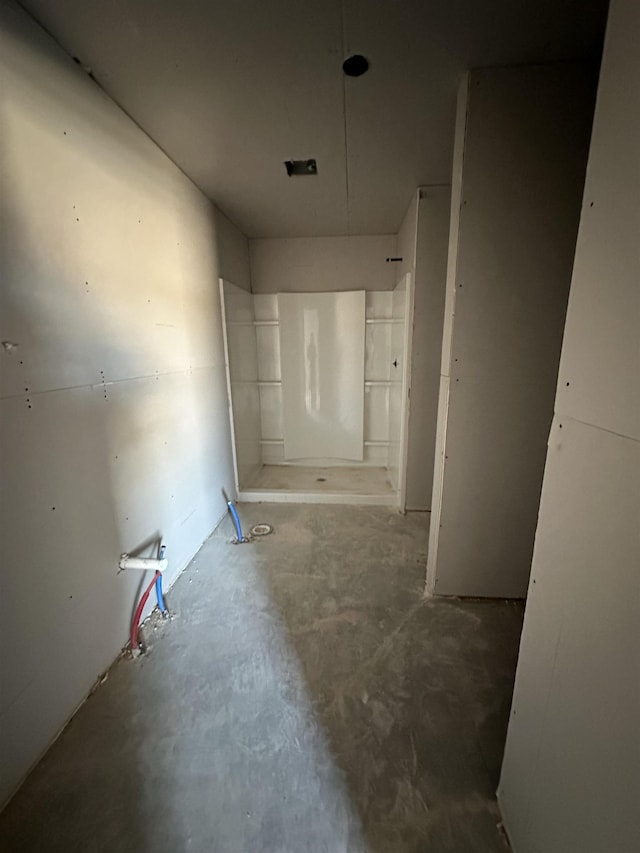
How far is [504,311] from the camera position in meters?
1.57

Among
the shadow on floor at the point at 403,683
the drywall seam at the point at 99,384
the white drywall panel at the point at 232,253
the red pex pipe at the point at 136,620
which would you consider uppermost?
the white drywall panel at the point at 232,253

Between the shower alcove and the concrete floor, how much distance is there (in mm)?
1421

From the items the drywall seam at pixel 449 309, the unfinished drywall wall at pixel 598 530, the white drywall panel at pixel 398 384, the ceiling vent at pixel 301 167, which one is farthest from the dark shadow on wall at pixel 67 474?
the white drywall panel at pixel 398 384

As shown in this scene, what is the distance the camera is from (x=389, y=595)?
1.92 metres

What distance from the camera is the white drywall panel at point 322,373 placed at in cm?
354

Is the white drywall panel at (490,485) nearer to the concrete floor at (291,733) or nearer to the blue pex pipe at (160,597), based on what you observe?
the concrete floor at (291,733)

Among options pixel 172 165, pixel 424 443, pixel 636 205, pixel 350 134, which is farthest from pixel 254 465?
pixel 636 205

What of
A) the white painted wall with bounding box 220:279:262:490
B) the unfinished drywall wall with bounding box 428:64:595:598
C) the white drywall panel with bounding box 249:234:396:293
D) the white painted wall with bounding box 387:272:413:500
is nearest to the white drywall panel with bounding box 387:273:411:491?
the white painted wall with bounding box 387:272:413:500

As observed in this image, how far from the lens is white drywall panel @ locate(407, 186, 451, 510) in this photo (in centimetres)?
238

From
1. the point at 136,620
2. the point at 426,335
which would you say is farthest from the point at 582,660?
the point at 426,335

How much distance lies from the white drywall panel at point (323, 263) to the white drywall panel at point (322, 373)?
0.13 m

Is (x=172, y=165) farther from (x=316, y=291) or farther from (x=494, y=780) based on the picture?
(x=494, y=780)

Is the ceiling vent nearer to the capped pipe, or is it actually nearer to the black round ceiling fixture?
the black round ceiling fixture

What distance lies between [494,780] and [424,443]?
6.56 feet
